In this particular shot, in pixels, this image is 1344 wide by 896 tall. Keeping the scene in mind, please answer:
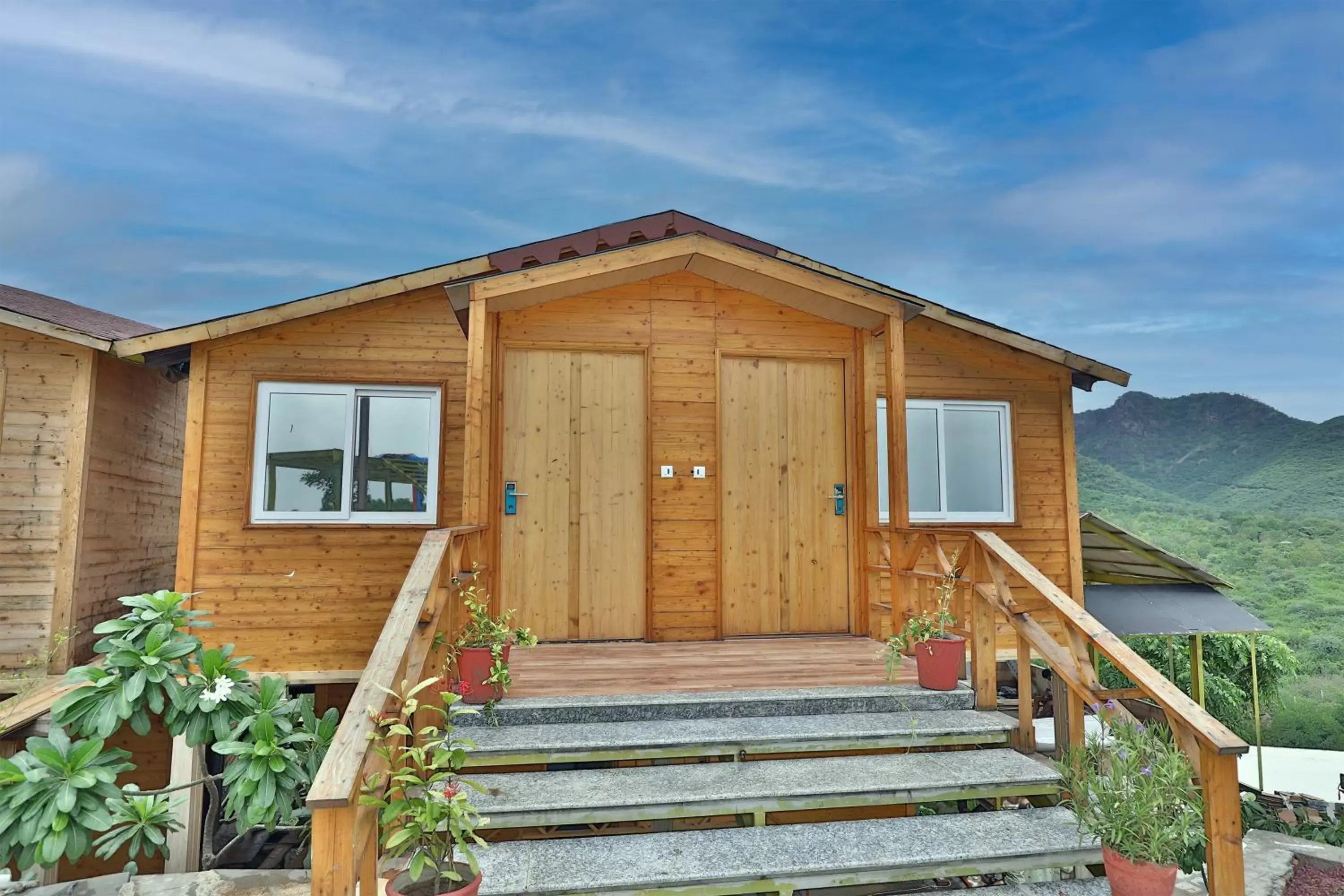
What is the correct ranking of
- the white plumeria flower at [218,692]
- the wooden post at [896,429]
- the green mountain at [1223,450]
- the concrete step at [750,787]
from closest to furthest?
1. the concrete step at [750,787]
2. the white plumeria flower at [218,692]
3. the wooden post at [896,429]
4. the green mountain at [1223,450]

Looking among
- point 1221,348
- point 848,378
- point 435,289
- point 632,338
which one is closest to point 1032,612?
point 848,378

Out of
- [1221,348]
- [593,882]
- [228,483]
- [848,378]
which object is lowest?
[593,882]

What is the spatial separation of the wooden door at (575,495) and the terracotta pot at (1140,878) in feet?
11.5

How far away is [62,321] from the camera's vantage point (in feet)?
20.2

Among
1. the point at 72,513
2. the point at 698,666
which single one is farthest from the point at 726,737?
the point at 72,513

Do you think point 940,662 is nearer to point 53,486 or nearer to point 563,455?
point 563,455

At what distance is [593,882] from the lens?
243cm

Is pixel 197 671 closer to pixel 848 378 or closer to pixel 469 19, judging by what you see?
pixel 848 378

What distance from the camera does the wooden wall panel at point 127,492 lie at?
6.09 m

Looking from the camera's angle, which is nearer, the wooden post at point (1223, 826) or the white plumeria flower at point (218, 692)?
the wooden post at point (1223, 826)

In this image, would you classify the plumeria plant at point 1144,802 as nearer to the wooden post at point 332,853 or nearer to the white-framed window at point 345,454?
the wooden post at point 332,853

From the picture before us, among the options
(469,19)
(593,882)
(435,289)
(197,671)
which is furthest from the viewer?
(469,19)

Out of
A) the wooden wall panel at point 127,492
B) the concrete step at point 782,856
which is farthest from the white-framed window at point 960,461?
the wooden wall panel at point 127,492

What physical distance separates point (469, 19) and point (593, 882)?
3398 centimetres
